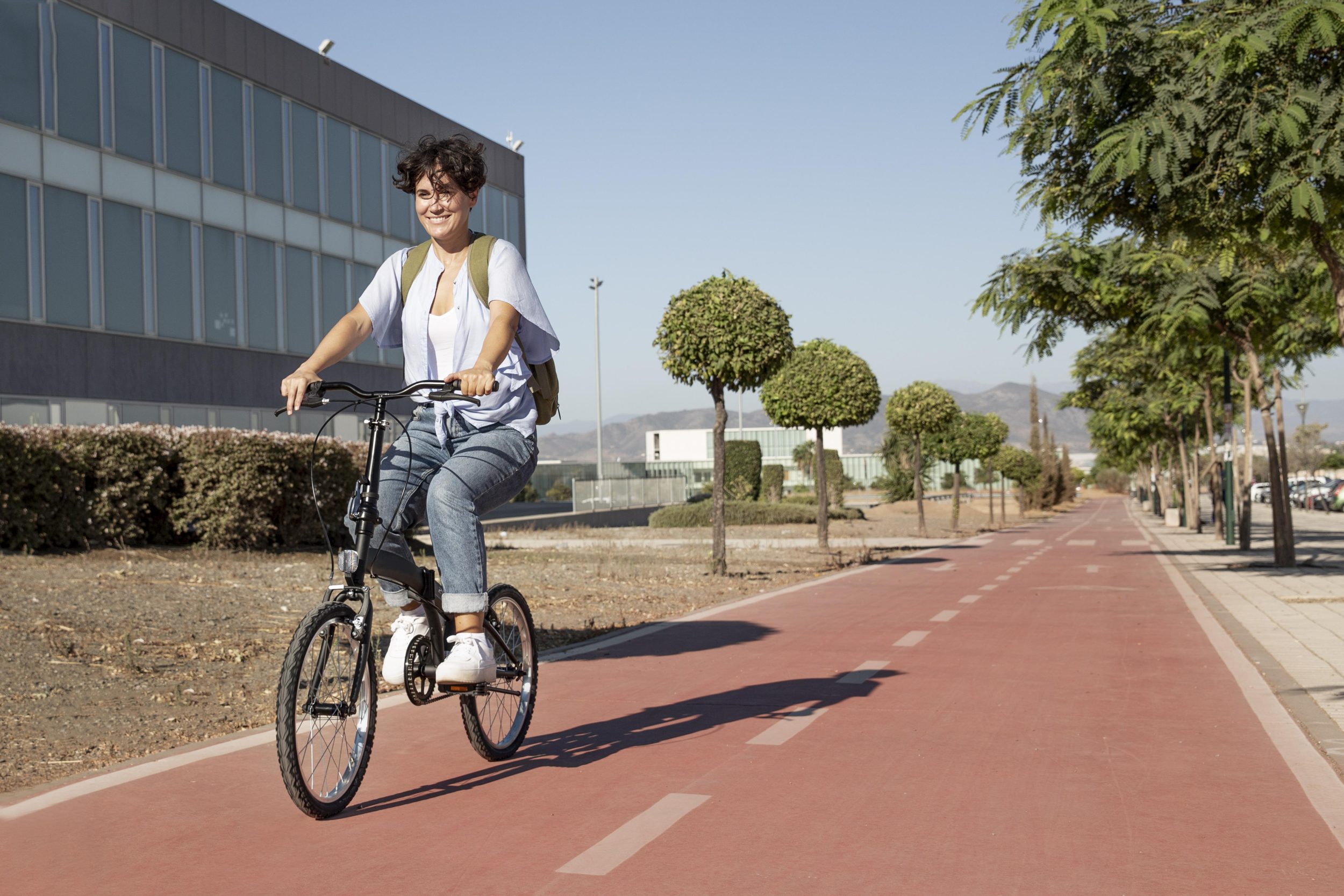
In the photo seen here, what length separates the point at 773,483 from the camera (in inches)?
2127

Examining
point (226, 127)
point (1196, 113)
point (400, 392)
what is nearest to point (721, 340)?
point (1196, 113)

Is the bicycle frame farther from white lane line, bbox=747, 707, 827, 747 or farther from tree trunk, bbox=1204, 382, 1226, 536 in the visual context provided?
tree trunk, bbox=1204, 382, 1226, 536

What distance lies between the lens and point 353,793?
15.3 ft

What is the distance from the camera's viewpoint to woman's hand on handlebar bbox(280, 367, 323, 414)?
456cm

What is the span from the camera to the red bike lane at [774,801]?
3.96 meters

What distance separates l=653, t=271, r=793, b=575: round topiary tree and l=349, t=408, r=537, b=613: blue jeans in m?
11.6

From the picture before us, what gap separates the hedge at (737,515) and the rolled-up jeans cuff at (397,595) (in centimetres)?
3123

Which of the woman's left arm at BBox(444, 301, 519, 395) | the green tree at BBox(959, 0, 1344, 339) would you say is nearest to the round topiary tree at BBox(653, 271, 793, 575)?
the green tree at BBox(959, 0, 1344, 339)

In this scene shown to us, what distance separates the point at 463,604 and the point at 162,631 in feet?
15.7

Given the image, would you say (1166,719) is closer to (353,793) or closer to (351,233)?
(353,793)

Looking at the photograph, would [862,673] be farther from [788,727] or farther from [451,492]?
[451,492]

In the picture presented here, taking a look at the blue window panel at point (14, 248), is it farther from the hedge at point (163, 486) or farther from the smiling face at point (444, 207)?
the smiling face at point (444, 207)

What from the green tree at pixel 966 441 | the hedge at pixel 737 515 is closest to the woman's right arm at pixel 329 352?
the hedge at pixel 737 515

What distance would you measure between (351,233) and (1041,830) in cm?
3198
